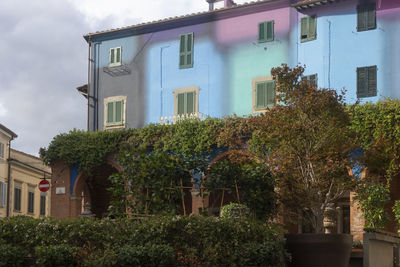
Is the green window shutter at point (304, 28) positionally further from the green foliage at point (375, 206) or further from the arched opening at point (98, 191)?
the arched opening at point (98, 191)

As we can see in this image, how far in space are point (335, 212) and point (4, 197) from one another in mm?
26702

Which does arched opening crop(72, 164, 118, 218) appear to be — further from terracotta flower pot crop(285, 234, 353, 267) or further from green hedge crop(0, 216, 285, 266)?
terracotta flower pot crop(285, 234, 353, 267)

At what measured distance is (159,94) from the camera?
26016mm

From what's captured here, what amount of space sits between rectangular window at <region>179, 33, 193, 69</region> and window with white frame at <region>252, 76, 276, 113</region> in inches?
123

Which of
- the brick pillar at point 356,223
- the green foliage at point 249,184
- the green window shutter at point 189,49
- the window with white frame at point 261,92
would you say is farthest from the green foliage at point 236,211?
the green window shutter at point 189,49

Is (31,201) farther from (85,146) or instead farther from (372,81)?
(372,81)

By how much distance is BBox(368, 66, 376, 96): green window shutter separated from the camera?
2144cm

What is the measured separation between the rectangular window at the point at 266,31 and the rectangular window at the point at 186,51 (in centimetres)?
300

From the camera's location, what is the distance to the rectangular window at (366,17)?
22141 millimetres

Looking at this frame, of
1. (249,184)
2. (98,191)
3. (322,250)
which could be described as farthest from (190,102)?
(322,250)

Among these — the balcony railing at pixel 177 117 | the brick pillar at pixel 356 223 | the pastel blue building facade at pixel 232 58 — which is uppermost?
the pastel blue building facade at pixel 232 58

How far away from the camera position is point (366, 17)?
22.3 meters

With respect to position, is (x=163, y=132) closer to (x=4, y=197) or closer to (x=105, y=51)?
(x=105, y=51)

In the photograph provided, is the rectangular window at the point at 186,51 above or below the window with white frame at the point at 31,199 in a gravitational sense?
above
